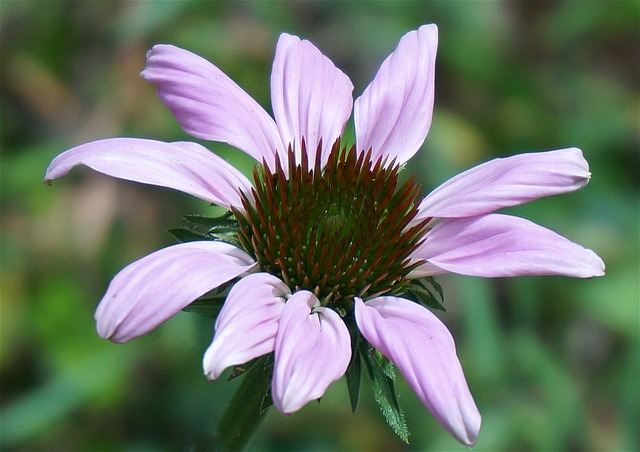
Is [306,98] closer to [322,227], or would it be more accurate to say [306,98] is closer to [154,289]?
[322,227]

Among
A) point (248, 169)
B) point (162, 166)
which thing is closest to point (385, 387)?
point (162, 166)

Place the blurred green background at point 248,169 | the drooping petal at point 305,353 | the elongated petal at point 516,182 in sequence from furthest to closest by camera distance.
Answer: the blurred green background at point 248,169, the elongated petal at point 516,182, the drooping petal at point 305,353

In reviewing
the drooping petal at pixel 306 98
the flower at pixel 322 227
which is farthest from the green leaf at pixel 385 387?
the drooping petal at pixel 306 98

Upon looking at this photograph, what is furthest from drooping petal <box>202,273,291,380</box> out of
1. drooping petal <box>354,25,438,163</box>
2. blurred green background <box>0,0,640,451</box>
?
blurred green background <box>0,0,640,451</box>

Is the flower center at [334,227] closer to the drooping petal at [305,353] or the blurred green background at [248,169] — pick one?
the drooping petal at [305,353]

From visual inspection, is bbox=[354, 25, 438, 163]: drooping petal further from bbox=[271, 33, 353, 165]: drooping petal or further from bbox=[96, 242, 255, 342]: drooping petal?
bbox=[96, 242, 255, 342]: drooping petal
